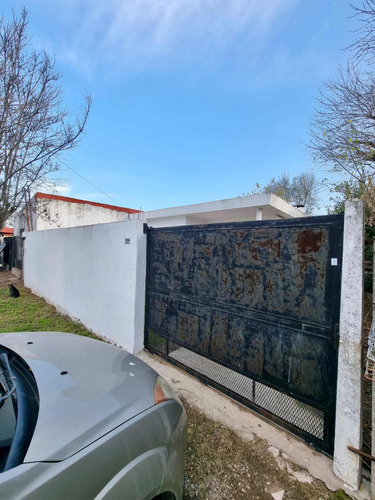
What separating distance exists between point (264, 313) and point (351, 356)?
29.9 inches

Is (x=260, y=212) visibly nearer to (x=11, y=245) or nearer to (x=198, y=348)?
(x=198, y=348)

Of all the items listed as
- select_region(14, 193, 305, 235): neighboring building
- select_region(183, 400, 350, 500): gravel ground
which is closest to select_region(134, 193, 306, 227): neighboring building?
select_region(14, 193, 305, 235): neighboring building

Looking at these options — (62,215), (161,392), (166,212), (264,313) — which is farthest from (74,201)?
(161,392)

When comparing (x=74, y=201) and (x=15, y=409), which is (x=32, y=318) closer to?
(x=15, y=409)

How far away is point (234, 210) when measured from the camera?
Result: 6793mm

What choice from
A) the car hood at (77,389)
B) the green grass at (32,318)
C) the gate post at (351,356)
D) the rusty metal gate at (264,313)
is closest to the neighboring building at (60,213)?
the green grass at (32,318)

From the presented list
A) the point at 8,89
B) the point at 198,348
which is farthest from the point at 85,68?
the point at 198,348

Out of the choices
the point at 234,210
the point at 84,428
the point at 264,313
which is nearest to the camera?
the point at 84,428

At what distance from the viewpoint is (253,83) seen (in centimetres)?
596

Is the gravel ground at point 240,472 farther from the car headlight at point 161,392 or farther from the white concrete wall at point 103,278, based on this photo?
the white concrete wall at point 103,278

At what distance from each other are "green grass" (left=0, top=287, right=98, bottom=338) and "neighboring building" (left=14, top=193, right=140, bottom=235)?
4929 mm

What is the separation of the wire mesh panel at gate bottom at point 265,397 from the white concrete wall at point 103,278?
3.91 feet

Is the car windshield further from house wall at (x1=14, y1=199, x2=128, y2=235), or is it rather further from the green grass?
house wall at (x1=14, y1=199, x2=128, y2=235)

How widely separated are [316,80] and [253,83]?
1.51 meters
